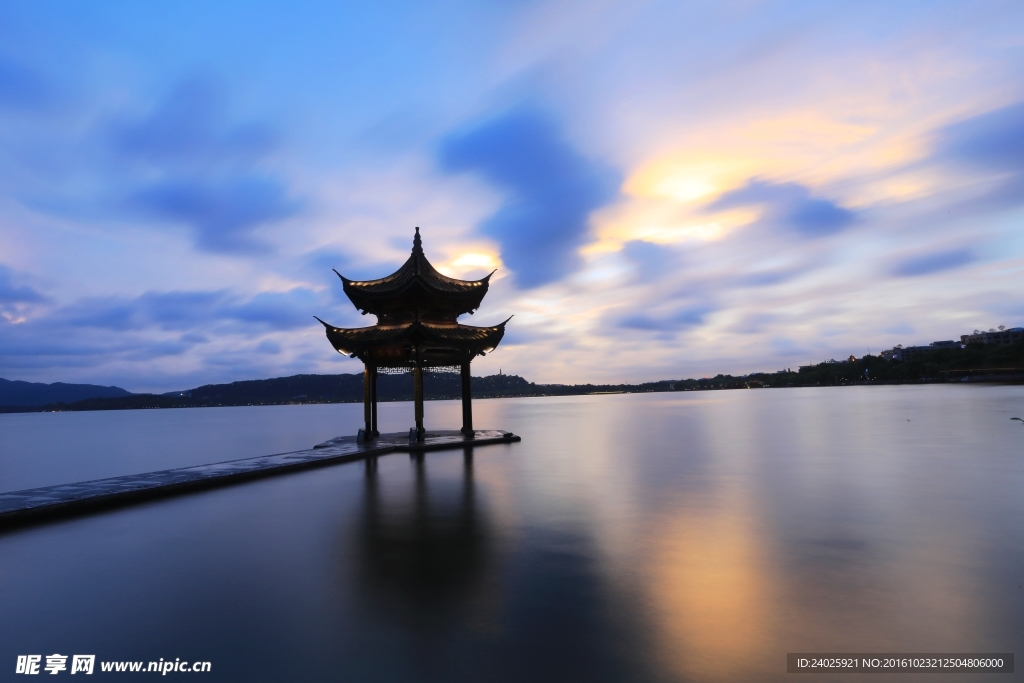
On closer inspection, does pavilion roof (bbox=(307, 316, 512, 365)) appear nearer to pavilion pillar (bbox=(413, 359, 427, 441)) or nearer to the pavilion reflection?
pavilion pillar (bbox=(413, 359, 427, 441))

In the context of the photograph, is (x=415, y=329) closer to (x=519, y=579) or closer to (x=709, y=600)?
(x=519, y=579)

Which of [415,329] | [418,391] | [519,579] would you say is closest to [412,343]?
[415,329]

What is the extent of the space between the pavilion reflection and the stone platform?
14.1 ft

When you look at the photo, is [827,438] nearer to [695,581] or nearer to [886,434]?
[886,434]

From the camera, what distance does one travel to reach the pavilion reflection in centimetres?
601

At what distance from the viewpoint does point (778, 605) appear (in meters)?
6.07

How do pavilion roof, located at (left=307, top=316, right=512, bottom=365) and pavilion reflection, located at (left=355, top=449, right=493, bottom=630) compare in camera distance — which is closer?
pavilion reflection, located at (left=355, top=449, right=493, bottom=630)

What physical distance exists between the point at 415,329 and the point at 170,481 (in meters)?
9.40

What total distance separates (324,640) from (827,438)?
1206 inches

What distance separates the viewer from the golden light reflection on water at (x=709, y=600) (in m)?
4.85

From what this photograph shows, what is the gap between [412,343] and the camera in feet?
67.1

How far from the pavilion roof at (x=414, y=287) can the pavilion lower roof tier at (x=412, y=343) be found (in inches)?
42.0

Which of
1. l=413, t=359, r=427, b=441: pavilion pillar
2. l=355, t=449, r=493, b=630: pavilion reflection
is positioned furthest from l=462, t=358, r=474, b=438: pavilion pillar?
l=355, t=449, r=493, b=630: pavilion reflection

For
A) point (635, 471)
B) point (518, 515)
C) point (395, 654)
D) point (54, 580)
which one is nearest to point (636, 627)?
point (395, 654)
